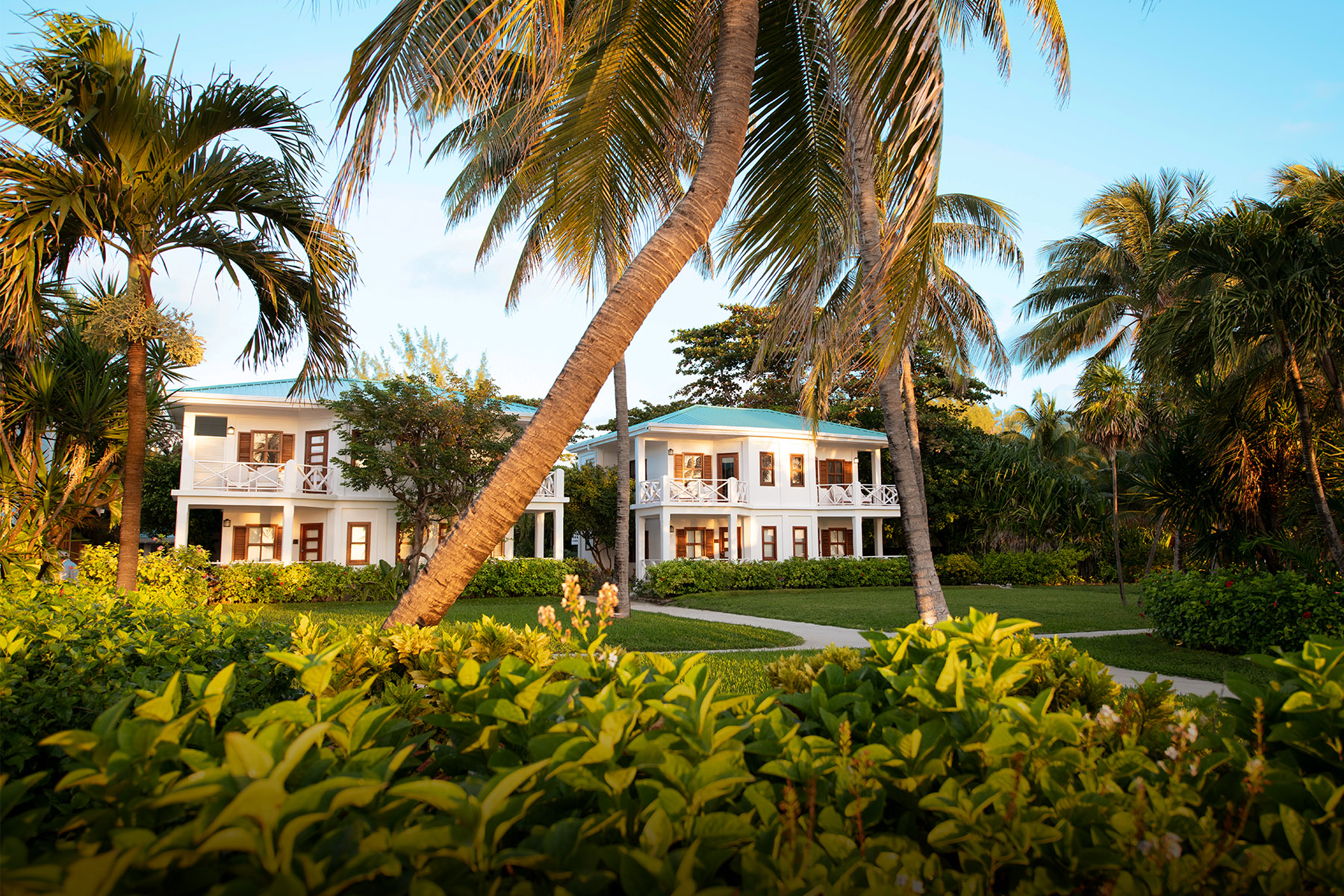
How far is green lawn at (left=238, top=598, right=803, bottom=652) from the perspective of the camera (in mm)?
12008

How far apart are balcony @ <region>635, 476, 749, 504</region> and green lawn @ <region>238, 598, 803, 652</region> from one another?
7.79 meters

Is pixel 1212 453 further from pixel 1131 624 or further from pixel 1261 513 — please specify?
pixel 1131 624

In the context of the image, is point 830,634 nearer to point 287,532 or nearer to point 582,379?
point 582,379

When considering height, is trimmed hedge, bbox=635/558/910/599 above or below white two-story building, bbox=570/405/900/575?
below

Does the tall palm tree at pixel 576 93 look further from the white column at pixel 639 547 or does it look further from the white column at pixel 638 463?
the white column at pixel 639 547

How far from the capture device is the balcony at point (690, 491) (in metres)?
27.5

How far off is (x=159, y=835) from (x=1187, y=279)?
471 inches

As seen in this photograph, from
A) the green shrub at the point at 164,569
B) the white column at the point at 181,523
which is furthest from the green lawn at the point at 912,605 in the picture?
the white column at the point at 181,523

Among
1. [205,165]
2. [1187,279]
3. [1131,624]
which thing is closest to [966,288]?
[1131,624]

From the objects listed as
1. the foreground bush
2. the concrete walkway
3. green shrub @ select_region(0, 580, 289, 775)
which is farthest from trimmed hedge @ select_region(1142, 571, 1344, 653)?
green shrub @ select_region(0, 580, 289, 775)

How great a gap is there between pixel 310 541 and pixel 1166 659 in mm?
22777

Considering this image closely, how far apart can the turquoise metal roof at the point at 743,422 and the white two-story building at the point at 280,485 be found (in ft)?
16.4

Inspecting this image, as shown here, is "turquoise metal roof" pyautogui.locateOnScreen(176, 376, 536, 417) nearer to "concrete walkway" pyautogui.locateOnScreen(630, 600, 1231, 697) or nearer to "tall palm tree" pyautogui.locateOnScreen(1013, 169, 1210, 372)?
"concrete walkway" pyautogui.locateOnScreen(630, 600, 1231, 697)

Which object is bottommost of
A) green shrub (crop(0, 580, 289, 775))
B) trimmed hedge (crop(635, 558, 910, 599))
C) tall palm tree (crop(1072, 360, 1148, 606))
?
trimmed hedge (crop(635, 558, 910, 599))
